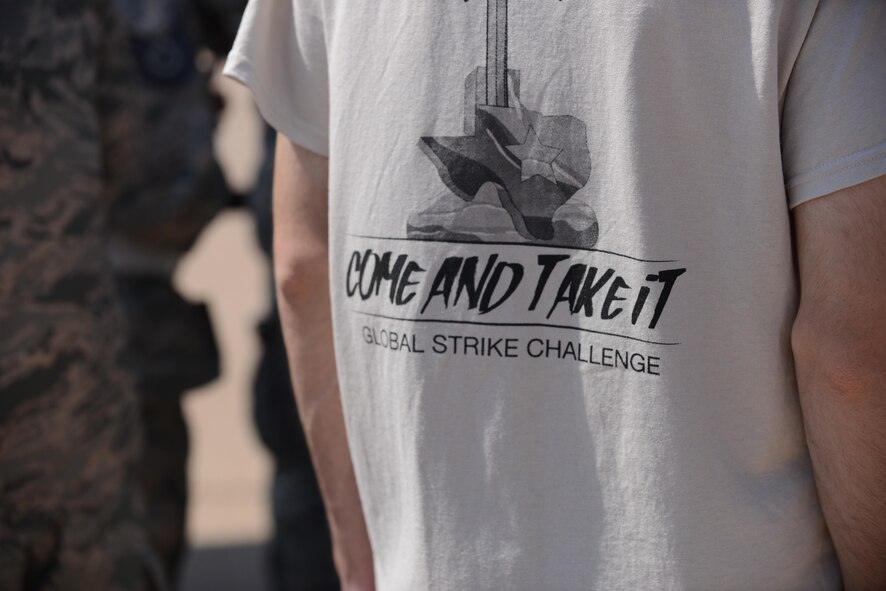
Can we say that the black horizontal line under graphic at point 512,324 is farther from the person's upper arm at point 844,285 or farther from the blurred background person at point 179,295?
the blurred background person at point 179,295

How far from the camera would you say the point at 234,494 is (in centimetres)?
461

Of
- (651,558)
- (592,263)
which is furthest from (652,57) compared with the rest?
(651,558)

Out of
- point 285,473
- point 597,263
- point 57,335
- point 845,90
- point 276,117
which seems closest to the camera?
point 845,90

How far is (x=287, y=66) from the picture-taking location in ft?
4.87

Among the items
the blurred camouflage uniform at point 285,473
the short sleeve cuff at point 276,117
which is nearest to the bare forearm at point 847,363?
the short sleeve cuff at point 276,117

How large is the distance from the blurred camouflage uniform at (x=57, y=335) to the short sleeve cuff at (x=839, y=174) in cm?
153

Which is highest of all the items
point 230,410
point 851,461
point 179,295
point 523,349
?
point 523,349

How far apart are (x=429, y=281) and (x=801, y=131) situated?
1.54ft

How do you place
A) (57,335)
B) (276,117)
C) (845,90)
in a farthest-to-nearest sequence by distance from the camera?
(57,335) < (276,117) < (845,90)

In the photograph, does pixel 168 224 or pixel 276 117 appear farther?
pixel 168 224

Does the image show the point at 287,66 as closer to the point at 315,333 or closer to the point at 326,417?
the point at 315,333

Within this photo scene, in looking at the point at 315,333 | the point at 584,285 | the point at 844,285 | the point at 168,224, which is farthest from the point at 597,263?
the point at 168,224

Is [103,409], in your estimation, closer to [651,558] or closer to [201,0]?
[651,558]

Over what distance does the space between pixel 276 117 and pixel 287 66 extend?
8 centimetres
